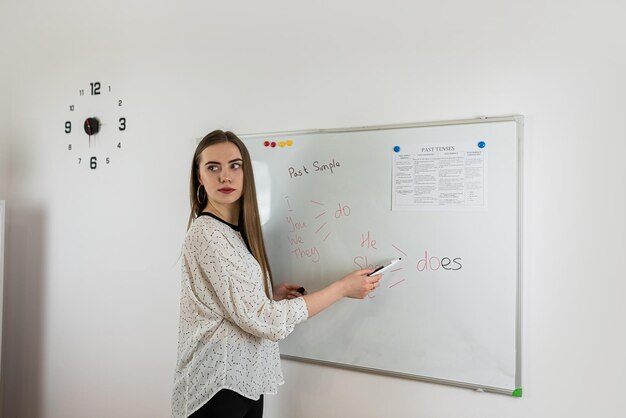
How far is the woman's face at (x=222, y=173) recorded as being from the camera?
5.49ft

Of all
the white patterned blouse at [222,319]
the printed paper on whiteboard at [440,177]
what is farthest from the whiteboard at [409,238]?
the white patterned blouse at [222,319]

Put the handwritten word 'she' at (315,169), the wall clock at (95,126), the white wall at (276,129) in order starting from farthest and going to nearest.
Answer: the wall clock at (95,126) → the handwritten word 'she' at (315,169) → the white wall at (276,129)

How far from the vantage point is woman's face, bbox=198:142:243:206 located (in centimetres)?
167

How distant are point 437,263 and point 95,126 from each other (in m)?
1.67

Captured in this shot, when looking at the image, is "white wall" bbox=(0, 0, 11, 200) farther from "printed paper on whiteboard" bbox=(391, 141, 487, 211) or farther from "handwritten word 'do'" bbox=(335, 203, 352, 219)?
"printed paper on whiteboard" bbox=(391, 141, 487, 211)

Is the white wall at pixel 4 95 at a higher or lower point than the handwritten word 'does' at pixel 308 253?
higher

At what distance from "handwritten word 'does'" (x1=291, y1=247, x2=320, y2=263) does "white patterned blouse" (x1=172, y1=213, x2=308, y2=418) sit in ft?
0.95

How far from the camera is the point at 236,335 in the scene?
158 centimetres

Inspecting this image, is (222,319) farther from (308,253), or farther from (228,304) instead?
(308,253)

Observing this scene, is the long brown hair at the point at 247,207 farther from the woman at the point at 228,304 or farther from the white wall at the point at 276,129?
the white wall at the point at 276,129

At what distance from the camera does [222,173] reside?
5.50 ft

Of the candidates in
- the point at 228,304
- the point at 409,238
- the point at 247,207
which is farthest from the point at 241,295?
the point at 409,238

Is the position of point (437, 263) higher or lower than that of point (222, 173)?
lower

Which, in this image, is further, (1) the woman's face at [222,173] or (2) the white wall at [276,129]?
(1) the woman's face at [222,173]
